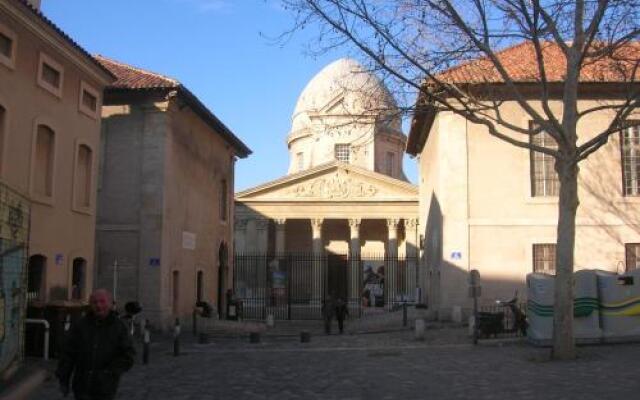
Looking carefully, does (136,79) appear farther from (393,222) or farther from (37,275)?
(393,222)

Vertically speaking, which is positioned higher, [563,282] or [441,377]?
[563,282]

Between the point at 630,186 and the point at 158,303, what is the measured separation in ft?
53.5

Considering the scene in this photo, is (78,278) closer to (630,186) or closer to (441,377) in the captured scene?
(441,377)

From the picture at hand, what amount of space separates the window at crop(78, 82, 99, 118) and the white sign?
7.49m

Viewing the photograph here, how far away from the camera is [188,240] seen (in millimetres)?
27156

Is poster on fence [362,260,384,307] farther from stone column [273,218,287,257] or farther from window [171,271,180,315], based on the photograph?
window [171,271,180,315]

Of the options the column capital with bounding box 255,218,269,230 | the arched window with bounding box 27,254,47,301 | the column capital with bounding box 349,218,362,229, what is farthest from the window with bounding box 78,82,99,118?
the column capital with bounding box 349,218,362,229

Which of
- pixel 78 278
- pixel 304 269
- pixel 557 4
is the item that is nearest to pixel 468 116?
pixel 557 4

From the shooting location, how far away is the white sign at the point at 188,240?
26609mm

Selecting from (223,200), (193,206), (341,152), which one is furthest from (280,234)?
(193,206)

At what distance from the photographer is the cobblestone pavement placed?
10656mm

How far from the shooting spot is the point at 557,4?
46.8 ft

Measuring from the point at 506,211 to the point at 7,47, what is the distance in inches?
633

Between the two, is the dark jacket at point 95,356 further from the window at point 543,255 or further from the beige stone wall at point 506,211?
the window at point 543,255
